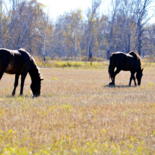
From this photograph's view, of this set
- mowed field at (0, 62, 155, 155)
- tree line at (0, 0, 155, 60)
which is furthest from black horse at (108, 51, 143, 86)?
tree line at (0, 0, 155, 60)

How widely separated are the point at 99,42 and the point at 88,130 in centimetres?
8890

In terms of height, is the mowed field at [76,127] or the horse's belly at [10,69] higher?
the horse's belly at [10,69]

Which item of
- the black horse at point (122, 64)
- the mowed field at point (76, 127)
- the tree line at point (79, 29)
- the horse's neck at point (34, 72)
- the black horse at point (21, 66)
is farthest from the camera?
the tree line at point (79, 29)

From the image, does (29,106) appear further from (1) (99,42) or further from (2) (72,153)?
(1) (99,42)

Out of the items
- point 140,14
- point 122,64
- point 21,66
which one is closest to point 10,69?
point 21,66

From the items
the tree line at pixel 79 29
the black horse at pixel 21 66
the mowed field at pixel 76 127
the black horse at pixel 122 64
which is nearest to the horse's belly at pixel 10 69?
the black horse at pixel 21 66

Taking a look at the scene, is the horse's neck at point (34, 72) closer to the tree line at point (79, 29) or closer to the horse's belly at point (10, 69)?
the horse's belly at point (10, 69)

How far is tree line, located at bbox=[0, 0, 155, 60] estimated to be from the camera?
67.7m

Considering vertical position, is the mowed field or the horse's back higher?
the horse's back

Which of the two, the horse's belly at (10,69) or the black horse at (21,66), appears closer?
the black horse at (21,66)

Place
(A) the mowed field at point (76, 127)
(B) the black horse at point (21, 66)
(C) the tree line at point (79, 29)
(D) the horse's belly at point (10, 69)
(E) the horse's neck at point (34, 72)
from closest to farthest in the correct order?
(A) the mowed field at point (76, 127), (B) the black horse at point (21, 66), (D) the horse's belly at point (10, 69), (E) the horse's neck at point (34, 72), (C) the tree line at point (79, 29)

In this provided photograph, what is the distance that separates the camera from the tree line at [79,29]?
6769 cm

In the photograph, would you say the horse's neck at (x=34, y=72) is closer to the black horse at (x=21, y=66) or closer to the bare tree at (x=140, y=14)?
the black horse at (x=21, y=66)

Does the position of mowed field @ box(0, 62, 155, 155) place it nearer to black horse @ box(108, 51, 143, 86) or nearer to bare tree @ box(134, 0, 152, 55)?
black horse @ box(108, 51, 143, 86)
